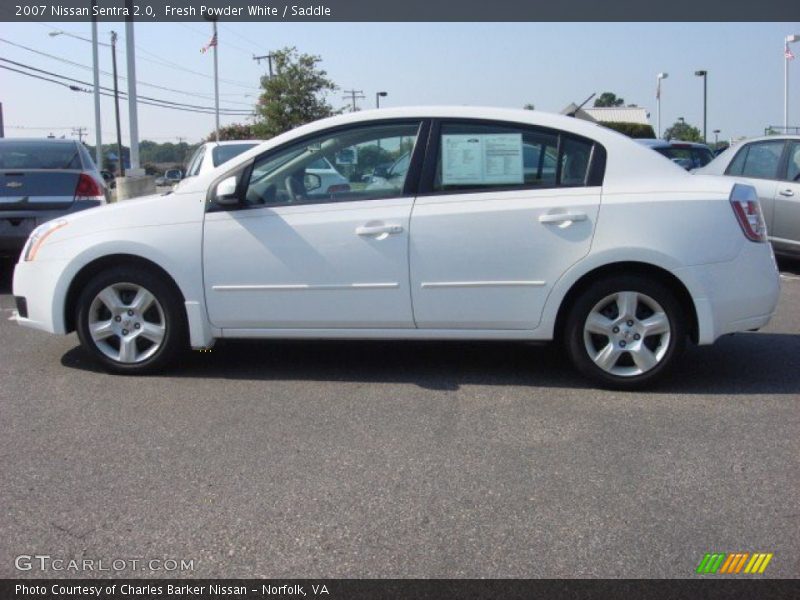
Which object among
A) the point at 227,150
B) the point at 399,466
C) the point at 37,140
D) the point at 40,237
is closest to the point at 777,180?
the point at 227,150

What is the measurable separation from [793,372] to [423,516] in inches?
130

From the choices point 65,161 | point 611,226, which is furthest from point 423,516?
point 65,161

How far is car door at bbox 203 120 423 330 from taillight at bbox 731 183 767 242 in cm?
192

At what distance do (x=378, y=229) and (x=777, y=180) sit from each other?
6.25 metres

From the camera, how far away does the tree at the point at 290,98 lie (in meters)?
40.2

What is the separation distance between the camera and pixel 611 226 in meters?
5.11

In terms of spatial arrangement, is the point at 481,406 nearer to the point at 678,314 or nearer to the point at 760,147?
the point at 678,314

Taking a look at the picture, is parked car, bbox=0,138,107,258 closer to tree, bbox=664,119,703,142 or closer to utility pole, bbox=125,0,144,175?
utility pole, bbox=125,0,144,175

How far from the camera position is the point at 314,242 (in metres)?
5.29

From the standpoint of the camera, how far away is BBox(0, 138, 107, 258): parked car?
8.86 metres

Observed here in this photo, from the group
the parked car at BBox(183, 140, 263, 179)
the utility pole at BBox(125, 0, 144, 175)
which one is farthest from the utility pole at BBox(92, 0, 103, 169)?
the parked car at BBox(183, 140, 263, 179)

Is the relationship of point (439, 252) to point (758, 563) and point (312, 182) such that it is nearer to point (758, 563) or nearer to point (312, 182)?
point (312, 182)
